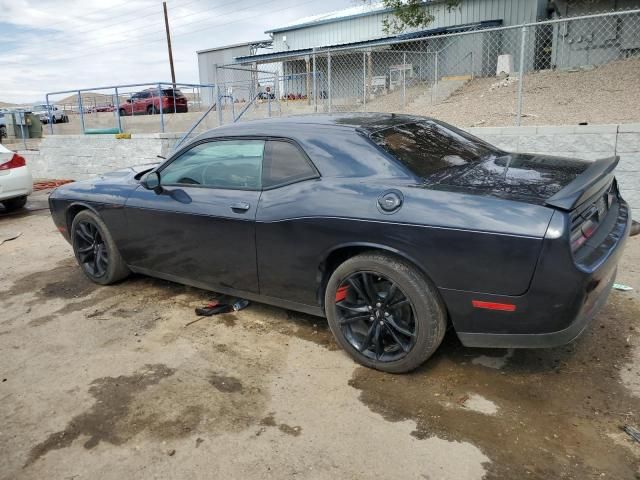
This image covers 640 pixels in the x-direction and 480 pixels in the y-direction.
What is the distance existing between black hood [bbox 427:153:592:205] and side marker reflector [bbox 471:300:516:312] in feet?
1.81

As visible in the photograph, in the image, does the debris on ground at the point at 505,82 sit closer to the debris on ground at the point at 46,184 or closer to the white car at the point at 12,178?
the debris on ground at the point at 46,184

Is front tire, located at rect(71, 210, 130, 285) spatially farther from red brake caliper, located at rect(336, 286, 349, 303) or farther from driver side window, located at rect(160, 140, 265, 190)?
red brake caliper, located at rect(336, 286, 349, 303)

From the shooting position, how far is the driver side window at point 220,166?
3646 mm

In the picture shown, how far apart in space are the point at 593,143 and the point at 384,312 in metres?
4.65

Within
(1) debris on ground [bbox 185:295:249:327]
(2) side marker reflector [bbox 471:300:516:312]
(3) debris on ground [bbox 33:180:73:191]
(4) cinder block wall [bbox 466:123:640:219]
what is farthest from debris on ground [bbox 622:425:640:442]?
(3) debris on ground [bbox 33:180:73:191]

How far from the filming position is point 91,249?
488 centimetres

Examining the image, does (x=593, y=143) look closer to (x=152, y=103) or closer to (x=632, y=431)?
(x=632, y=431)

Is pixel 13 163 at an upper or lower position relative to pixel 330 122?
lower

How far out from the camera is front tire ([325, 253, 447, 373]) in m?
2.86

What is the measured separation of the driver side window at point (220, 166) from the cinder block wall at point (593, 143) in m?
4.32

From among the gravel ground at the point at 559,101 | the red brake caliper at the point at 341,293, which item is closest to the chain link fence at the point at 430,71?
the gravel ground at the point at 559,101

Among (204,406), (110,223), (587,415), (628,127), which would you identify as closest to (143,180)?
(110,223)

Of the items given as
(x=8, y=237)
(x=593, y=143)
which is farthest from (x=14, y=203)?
(x=593, y=143)

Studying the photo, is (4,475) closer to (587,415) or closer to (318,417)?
(318,417)
